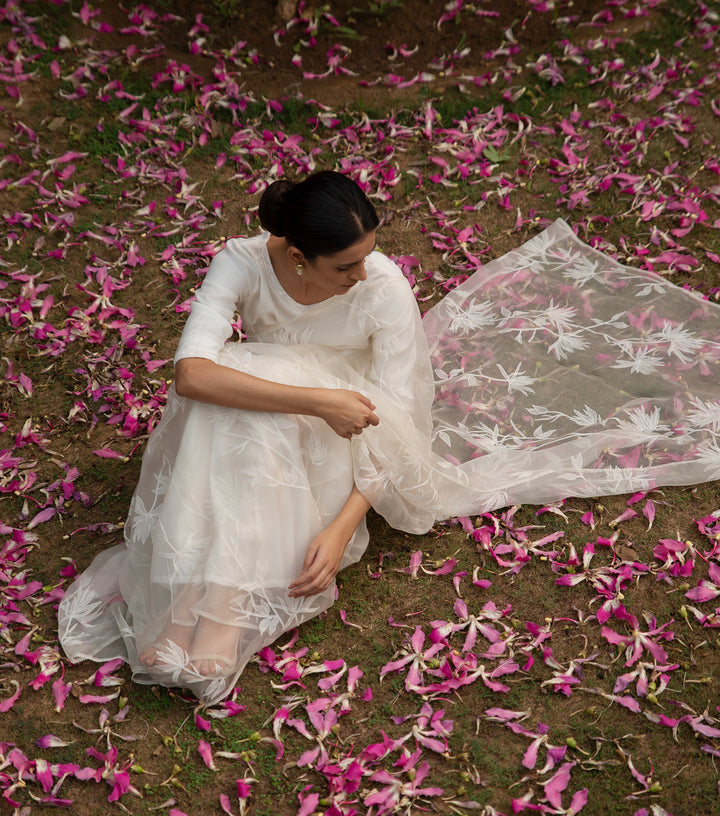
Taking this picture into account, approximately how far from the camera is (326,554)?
2.72 meters

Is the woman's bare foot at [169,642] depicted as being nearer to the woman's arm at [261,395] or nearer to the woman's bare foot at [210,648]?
the woman's bare foot at [210,648]

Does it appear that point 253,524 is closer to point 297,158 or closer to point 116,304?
point 116,304

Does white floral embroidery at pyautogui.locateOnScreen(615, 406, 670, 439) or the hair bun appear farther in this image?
white floral embroidery at pyautogui.locateOnScreen(615, 406, 670, 439)

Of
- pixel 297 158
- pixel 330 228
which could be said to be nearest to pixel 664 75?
pixel 297 158

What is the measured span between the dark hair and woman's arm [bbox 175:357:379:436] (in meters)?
0.45

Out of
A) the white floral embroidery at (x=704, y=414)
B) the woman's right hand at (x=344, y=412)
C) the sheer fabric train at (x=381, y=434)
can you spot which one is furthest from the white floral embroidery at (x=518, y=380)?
the woman's right hand at (x=344, y=412)

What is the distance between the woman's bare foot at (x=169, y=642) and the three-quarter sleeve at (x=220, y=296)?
898mm

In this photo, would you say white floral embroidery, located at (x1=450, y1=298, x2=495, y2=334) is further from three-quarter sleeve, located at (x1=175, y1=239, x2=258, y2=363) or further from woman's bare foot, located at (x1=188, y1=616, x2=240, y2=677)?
woman's bare foot, located at (x1=188, y1=616, x2=240, y2=677)

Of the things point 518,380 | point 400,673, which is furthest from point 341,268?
point 400,673

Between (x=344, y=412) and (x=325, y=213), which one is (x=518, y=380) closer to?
(x=344, y=412)

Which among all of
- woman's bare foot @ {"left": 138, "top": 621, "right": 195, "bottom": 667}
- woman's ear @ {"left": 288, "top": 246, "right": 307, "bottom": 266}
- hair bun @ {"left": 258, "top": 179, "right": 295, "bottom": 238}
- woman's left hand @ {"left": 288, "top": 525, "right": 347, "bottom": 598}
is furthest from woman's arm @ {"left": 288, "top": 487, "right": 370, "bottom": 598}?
hair bun @ {"left": 258, "top": 179, "right": 295, "bottom": 238}

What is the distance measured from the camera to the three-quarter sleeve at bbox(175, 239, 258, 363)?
2.76m

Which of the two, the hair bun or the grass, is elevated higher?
the hair bun

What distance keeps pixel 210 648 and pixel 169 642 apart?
0.14 m
